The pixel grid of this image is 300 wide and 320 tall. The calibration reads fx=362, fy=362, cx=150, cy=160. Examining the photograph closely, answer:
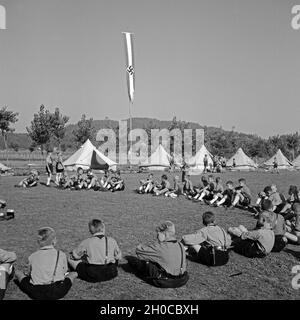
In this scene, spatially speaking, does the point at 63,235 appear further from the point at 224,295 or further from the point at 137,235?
the point at 224,295

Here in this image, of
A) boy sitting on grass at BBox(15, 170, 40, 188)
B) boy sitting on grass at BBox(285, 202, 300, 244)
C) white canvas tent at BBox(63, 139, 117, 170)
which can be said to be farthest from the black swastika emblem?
boy sitting on grass at BBox(285, 202, 300, 244)

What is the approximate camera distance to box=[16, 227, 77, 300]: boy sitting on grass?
4.92 meters

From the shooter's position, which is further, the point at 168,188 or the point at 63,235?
the point at 168,188

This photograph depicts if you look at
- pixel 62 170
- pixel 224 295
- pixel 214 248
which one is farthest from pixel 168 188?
pixel 224 295

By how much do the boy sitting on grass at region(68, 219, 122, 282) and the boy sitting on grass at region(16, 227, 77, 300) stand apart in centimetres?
53

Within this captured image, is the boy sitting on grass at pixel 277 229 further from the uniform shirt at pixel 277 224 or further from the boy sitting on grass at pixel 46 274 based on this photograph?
the boy sitting on grass at pixel 46 274

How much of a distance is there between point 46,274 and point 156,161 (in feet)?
105

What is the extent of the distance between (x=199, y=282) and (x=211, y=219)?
3.95 feet

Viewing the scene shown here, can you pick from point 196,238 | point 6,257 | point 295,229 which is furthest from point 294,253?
point 6,257

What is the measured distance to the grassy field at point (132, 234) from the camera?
537 cm

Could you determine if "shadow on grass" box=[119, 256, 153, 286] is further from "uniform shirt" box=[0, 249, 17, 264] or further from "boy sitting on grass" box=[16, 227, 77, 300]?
"uniform shirt" box=[0, 249, 17, 264]

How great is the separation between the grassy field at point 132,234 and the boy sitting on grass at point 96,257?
143mm
